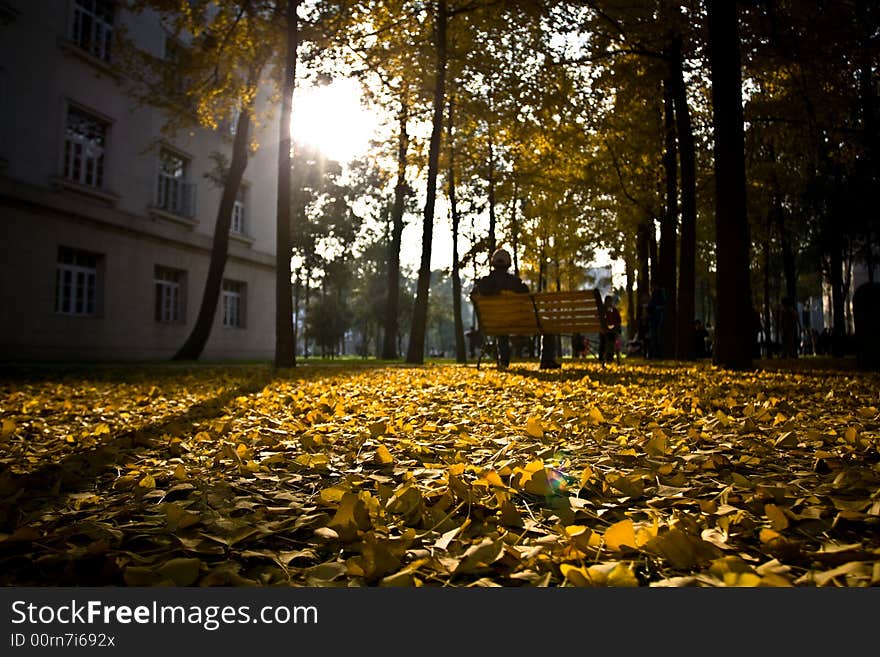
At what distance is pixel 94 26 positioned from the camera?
754 inches

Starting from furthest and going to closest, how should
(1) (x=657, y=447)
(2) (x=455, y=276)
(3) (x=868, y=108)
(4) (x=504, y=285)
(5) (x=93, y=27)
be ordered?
(2) (x=455, y=276) → (5) (x=93, y=27) → (3) (x=868, y=108) → (4) (x=504, y=285) → (1) (x=657, y=447)

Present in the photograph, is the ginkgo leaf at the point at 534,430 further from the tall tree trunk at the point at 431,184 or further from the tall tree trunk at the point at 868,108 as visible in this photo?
the tall tree trunk at the point at 431,184

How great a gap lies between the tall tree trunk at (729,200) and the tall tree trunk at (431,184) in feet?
21.3

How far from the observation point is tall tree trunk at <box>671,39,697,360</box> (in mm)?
12789

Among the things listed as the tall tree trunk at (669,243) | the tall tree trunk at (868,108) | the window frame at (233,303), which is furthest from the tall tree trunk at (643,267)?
the window frame at (233,303)

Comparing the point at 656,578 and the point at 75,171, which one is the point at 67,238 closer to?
the point at 75,171

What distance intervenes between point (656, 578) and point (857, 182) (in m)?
27.7

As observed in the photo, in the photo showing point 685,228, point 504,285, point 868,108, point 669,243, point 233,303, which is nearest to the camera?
point 504,285

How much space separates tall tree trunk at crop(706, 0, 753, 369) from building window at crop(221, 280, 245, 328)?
21.0 m

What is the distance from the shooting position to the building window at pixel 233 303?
25.5m

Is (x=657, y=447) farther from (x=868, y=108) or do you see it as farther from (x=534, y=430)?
(x=868, y=108)

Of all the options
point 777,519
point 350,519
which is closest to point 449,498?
point 350,519

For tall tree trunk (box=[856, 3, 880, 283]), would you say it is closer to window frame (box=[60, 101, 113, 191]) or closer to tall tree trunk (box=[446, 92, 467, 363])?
tall tree trunk (box=[446, 92, 467, 363])

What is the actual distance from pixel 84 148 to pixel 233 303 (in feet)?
29.7
